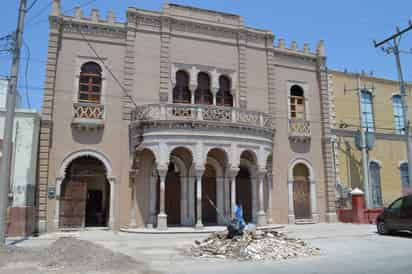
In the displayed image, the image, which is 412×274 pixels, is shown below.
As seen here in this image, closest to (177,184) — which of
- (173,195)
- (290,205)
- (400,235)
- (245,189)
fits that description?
(173,195)

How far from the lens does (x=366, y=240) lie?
45.7 ft

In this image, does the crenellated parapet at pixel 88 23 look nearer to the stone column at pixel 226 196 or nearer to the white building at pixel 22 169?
the white building at pixel 22 169

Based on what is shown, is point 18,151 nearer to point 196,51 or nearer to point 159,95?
point 159,95

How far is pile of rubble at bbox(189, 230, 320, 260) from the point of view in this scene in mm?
10211

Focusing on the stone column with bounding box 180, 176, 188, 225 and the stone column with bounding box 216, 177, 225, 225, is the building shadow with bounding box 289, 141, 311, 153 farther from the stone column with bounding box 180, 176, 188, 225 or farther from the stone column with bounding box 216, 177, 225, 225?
the stone column with bounding box 180, 176, 188, 225

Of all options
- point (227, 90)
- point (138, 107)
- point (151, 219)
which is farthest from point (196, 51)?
point (151, 219)

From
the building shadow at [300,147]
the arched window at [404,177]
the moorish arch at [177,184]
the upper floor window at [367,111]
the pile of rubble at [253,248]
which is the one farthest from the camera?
the arched window at [404,177]

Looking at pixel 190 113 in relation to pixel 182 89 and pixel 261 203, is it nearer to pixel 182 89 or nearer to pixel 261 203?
pixel 182 89

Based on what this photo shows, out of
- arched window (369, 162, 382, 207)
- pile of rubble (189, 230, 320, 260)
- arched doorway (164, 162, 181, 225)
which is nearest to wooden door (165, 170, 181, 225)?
arched doorway (164, 162, 181, 225)

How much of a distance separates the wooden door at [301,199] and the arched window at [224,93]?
6193mm

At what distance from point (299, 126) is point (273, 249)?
1264cm

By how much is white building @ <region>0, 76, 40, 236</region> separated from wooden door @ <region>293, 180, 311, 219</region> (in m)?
14.1

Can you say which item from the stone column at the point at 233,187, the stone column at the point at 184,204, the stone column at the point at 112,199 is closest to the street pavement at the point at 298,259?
the stone column at the point at 112,199

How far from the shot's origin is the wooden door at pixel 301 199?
2180 cm
